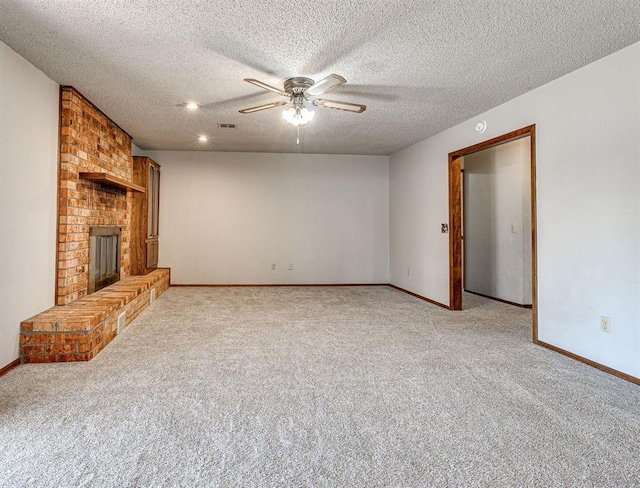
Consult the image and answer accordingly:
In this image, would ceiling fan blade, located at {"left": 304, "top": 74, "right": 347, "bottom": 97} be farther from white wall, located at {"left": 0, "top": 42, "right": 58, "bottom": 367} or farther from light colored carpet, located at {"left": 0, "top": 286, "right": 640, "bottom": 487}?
white wall, located at {"left": 0, "top": 42, "right": 58, "bottom": 367}

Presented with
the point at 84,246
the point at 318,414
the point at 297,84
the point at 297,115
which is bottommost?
the point at 318,414

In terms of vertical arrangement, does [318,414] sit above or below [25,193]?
below

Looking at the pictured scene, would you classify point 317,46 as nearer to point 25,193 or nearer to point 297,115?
point 297,115

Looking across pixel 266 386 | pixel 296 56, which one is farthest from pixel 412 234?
pixel 266 386

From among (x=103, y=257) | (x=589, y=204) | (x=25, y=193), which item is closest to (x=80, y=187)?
(x=25, y=193)

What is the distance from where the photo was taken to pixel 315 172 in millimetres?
7234

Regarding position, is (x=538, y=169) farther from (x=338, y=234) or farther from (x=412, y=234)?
(x=338, y=234)

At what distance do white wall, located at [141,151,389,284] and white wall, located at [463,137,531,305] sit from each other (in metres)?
1.60

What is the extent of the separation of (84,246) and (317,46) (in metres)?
3.20

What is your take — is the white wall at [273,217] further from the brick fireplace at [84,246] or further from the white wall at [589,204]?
the white wall at [589,204]

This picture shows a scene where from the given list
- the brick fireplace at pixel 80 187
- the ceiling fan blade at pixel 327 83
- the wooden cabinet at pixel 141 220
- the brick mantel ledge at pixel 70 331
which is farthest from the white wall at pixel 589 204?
the wooden cabinet at pixel 141 220

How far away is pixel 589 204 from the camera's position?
306 cm

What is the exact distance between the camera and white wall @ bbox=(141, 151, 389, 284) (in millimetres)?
6914

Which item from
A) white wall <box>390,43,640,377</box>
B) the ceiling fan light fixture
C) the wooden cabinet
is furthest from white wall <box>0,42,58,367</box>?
white wall <box>390,43,640,377</box>
